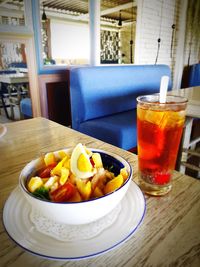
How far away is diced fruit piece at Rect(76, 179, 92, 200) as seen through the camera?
15.1 inches

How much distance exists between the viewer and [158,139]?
509 mm

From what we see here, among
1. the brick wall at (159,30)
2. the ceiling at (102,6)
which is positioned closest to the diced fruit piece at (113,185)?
the ceiling at (102,6)

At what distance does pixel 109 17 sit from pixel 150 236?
4.44 meters

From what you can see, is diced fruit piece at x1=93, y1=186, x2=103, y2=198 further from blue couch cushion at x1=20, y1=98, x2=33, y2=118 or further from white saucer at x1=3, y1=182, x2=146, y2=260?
blue couch cushion at x1=20, y1=98, x2=33, y2=118

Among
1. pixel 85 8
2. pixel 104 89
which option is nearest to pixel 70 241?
pixel 104 89

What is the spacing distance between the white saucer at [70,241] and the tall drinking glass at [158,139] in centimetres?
9

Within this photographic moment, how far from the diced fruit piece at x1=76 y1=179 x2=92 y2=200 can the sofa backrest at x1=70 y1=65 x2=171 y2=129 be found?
1.69 metres

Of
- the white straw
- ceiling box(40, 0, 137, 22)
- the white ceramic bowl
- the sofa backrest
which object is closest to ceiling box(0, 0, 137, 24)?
ceiling box(40, 0, 137, 22)

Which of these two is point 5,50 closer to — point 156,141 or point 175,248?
point 156,141

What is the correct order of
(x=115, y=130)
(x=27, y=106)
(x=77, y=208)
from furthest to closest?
(x=27, y=106)
(x=115, y=130)
(x=77, y=208)

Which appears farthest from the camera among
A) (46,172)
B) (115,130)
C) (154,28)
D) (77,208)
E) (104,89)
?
(154,28)

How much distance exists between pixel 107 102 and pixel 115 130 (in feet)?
1.74

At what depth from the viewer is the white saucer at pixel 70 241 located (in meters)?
0.34

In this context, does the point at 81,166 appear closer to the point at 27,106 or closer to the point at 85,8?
the point at 27,106
